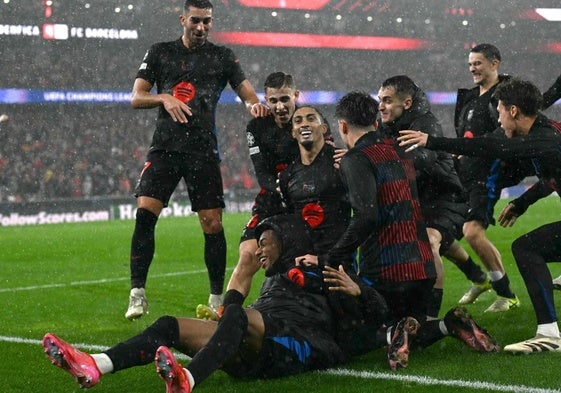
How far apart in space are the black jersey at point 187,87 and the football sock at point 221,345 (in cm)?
297

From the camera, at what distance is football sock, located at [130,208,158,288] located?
270 inches

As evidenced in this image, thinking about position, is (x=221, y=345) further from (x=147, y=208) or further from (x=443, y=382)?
(x=147, y=208)

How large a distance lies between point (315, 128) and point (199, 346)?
1.90 m

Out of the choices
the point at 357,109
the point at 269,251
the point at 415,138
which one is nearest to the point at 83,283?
the point at 269,251

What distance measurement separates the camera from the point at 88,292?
9062mm

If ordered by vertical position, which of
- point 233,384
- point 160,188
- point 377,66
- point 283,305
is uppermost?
point 377,66

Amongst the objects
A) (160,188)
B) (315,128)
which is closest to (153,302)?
(160,188)

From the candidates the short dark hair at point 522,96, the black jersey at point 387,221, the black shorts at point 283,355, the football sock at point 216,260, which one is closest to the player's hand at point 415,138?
the black jersey at point 387,221

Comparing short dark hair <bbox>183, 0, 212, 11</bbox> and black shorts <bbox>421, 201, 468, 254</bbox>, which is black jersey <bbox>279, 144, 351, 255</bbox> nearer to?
black shorts <bbox>421, 201, 468, 254</bbox>

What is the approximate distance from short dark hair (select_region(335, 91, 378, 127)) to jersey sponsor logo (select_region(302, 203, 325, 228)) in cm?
70

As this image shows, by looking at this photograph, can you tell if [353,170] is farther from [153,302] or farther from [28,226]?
[28,226]

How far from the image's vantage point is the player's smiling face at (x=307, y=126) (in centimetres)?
575

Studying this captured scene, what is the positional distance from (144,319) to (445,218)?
7.57 feet

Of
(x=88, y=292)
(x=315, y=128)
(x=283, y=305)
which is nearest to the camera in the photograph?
(x=283, y=305)
